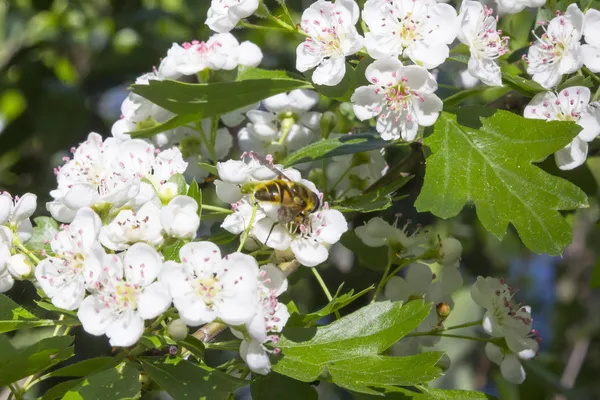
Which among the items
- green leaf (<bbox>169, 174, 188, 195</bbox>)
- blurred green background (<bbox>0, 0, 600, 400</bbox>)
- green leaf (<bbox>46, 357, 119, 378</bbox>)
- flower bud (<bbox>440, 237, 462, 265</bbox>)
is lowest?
blurred green background (<bbox>0, 0, 600, 400</bbox>)

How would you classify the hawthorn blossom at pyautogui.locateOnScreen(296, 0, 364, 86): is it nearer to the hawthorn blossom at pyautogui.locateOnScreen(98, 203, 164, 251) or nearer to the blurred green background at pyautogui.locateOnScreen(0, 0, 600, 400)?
the hawthorn blossom at pyautogui.locateOnScreen(98, 203, 164, 251)

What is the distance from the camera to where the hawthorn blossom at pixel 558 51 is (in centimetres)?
153

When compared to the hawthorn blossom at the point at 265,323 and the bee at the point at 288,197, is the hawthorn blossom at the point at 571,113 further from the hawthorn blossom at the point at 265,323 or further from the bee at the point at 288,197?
the hawthorn blossom at the point at 265,323

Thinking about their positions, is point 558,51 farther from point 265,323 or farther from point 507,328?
point 265,323

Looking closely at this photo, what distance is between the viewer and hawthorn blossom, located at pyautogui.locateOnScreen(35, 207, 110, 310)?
1255 millimetres

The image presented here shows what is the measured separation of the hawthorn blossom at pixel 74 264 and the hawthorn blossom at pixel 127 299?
0.08 feet

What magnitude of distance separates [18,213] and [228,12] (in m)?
0.52

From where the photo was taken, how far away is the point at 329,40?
4.82ft

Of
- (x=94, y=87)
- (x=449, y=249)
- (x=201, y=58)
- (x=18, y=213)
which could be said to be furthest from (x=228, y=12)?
(x=94, y=87)

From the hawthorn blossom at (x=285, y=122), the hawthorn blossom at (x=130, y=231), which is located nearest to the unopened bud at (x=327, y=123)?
the hawthorn blossom at (x=285, y=122)

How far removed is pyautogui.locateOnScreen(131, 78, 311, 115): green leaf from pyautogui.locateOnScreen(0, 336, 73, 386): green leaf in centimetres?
46

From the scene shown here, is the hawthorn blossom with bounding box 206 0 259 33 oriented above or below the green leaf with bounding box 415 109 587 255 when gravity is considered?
above

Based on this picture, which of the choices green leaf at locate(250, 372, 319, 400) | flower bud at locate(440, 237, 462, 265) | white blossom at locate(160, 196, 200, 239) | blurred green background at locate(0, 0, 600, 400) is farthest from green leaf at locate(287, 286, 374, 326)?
blurred green background at locate(0, 0, 600, 400)

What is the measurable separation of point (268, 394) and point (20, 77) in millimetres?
1819
